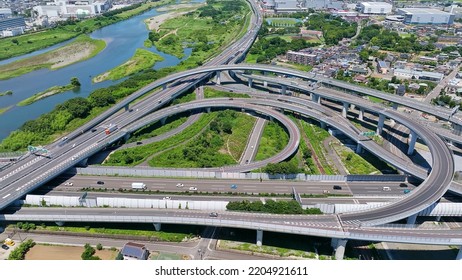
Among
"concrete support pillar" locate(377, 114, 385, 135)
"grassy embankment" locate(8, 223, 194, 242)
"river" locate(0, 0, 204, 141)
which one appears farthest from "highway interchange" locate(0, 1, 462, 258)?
"river" locate(0, 0, 204, 141)

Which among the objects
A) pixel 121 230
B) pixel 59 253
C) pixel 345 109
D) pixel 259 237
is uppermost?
pixel 345 109

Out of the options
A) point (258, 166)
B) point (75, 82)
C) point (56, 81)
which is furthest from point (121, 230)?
point (56, 81)

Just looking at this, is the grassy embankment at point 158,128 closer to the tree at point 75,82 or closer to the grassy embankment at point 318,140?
the grassy embankment at point 318,140

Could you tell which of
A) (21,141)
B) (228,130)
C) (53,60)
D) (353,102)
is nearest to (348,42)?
(353,102)

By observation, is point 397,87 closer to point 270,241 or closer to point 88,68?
point 270,241

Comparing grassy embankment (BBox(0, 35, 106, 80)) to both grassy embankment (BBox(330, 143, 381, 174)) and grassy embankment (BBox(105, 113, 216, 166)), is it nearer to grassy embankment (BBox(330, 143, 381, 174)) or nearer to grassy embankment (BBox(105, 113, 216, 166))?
grassy embankment (BBox(105, 113, 216, 166))

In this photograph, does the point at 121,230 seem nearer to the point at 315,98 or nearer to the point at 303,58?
the point at 315,98
